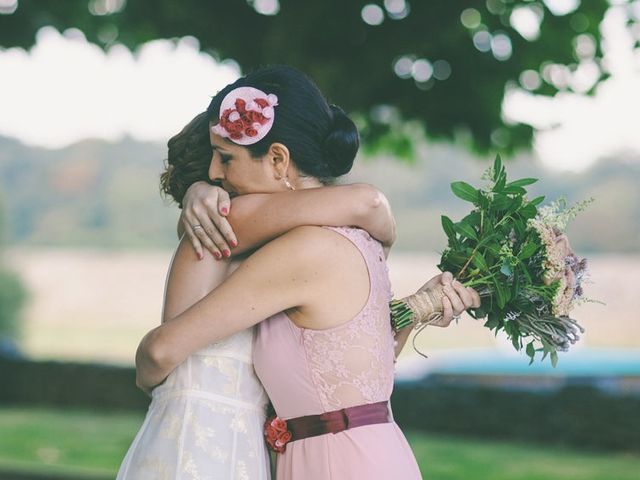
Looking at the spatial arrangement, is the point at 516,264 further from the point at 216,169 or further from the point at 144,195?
the point at 144,195

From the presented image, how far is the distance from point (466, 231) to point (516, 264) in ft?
0.59

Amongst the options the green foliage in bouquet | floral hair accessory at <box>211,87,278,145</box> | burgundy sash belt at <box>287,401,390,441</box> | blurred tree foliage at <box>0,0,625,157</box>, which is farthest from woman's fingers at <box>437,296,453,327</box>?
blurred tree foliage at <box>0,0,625,157</box>

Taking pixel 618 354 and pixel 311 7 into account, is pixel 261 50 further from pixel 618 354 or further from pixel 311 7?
pixel 618 354

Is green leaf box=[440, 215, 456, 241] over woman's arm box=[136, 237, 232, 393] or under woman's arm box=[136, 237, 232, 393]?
over

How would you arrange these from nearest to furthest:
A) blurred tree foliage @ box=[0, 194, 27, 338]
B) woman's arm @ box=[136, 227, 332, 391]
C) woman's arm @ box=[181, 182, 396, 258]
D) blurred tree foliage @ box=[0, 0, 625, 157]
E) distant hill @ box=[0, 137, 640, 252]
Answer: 1. woman's arm @ box=[136, 227, 332, 391]
2. woman's arm @ box=[181, 182, 396, 258]
3. blurred tree foliage @ box=[0, 0, 625, 157]
4. blurred tree foliage @ box=[0, 194, 27, 338]
5. distant hill @ box=[0, 137, 640, 252]

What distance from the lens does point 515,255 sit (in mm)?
2957

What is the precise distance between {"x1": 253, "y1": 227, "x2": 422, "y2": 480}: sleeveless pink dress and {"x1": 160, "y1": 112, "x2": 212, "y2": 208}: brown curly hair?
57cm

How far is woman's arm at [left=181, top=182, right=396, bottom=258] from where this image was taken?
8.96 ft

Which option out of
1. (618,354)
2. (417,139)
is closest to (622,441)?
(417,139)

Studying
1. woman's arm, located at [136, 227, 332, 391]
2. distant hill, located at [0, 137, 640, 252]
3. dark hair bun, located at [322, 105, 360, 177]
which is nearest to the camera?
woman's arm, located at [136, 227, 332, 391]

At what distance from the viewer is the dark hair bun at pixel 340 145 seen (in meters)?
2.86

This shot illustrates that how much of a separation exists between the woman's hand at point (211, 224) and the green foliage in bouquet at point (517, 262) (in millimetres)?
696

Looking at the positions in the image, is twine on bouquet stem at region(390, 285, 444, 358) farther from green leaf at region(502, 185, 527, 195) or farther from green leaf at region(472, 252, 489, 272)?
green leaf at region(502, 185, 527, 195)

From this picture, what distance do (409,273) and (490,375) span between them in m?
6.13
